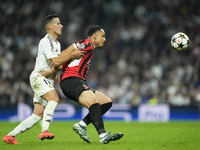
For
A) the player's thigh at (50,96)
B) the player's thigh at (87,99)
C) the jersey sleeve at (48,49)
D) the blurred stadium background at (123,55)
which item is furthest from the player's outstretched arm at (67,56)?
the blurred stadium background at (123,55)

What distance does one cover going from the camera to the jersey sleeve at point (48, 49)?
5332 mm

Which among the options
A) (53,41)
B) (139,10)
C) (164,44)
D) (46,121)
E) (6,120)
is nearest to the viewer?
(46,121)

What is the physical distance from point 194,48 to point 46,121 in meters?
12.1

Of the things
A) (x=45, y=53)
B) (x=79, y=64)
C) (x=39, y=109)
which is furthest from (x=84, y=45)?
(x=39, y=109)

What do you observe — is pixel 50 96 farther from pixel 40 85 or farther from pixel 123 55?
pixel 123 55

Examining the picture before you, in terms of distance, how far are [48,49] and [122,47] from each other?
461 inches

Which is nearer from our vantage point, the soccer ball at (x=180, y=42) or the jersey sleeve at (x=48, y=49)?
the jersey sleeve at (x=48, y=49)

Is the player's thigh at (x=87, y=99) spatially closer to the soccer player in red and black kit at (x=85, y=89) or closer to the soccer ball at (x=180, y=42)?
the soccer player in red and black kit at (x=85, y=89)

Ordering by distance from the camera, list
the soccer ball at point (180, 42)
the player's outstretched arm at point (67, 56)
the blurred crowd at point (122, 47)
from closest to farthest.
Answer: the player's outstretched arm at point (67, 56) → the soccer ball at point (180, 42) → the blurred crowd at point (122, 47)

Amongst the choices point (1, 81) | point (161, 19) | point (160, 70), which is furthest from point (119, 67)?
point (1, 81)

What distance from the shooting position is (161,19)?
675 inches

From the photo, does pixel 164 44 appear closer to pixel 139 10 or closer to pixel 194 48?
pixel 194 48

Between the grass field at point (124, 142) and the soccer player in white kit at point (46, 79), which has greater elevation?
the soccer player in white kit at point (46, 79)

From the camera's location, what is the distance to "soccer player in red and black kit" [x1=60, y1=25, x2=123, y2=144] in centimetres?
499
